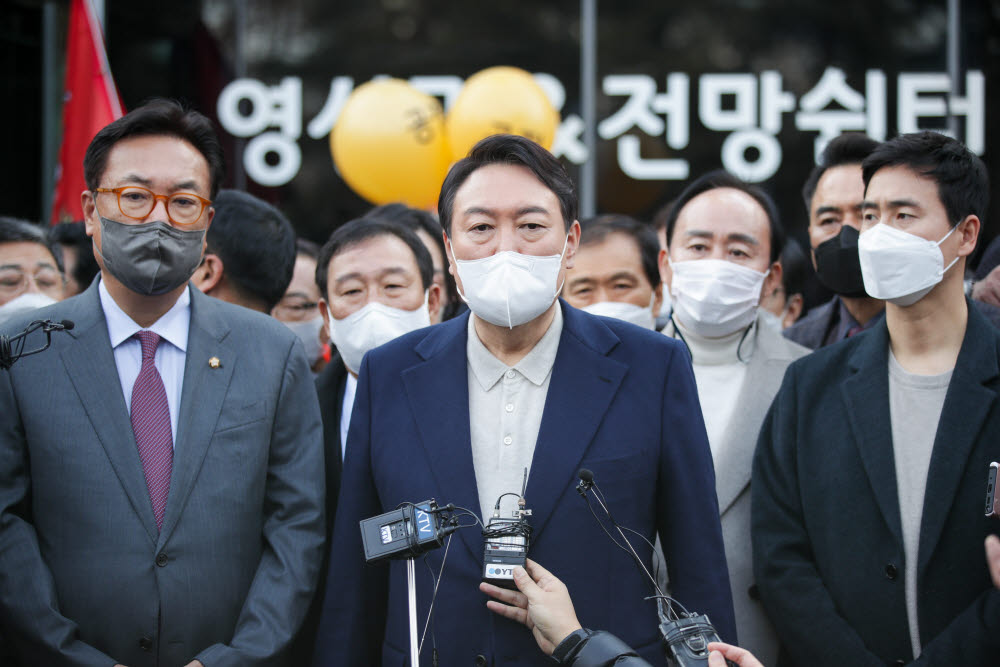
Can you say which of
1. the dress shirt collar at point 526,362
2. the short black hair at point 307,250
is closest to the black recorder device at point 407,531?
the dress shirt collar at point 526,362

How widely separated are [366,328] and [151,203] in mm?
863

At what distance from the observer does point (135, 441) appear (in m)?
2.83

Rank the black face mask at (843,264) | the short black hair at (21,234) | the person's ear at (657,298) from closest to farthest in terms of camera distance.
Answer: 1. the black face mask at (843,264)
2. the person's ear at (657,298)
3. the short black hair at (21,234)

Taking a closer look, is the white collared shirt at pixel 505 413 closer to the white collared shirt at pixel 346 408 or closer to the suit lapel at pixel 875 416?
the white collared shirt at pixel 346 408

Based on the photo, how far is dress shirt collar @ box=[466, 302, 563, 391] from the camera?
282 centimetres

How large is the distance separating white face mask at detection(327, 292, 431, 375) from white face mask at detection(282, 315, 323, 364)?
1.03 m

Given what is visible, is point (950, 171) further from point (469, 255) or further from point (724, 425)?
point (469, 255)

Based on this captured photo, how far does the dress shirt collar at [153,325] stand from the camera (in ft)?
9.74

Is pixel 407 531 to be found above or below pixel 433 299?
below

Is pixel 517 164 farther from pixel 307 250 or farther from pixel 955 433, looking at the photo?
pixel 307 250

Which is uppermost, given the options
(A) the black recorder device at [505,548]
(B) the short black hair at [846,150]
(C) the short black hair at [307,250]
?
(B) the short black hair at [846,150]

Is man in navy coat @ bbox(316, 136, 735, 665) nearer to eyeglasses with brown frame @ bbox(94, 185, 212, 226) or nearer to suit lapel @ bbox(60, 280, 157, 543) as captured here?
suit lapel @ bbox(60, 280, 157, 543)

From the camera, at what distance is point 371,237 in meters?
3.80

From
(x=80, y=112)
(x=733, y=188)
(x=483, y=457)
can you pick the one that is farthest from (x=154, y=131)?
(x=80, y=112)
